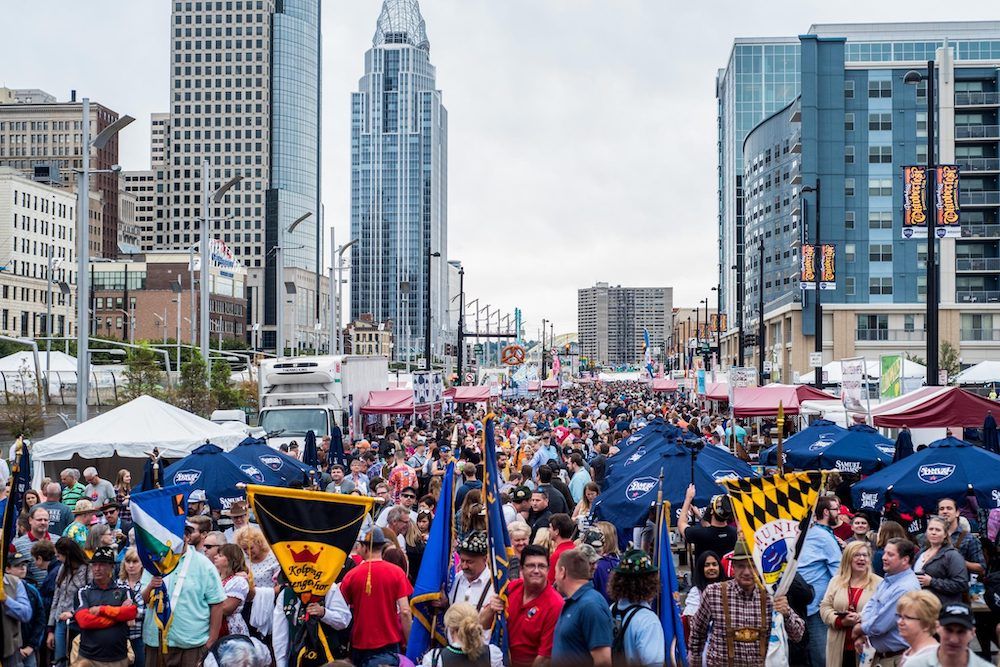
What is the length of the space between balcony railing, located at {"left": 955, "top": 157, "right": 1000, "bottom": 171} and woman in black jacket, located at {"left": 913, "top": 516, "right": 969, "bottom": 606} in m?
75.3

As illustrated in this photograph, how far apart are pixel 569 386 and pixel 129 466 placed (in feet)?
277

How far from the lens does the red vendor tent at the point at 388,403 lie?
32.1 metres

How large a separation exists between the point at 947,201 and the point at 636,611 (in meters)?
19.8

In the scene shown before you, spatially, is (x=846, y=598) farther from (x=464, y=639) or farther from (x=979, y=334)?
(x=979, y=334)

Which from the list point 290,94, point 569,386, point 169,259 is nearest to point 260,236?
point 290,94

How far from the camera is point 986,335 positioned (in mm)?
76250

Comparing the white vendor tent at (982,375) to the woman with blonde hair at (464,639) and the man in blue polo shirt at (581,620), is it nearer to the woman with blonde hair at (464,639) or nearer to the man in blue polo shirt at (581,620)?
the man in blue polo shirt at (581,620)

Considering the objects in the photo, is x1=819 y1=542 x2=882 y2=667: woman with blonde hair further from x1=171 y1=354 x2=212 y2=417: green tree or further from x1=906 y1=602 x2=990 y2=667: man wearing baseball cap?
x1=171 y1=354 x2=212 y2=417: green tree

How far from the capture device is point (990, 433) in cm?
1800

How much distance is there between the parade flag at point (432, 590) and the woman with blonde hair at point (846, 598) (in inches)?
111

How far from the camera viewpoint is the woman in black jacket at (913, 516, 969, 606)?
8.72m

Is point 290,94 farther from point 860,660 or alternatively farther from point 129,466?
point 860,660

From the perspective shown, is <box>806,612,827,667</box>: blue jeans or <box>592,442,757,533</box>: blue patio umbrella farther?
<box>592,442,757,533</box>: blue patio umbrella

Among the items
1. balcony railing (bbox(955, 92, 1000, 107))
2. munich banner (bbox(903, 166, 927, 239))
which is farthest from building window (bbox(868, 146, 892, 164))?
munich banner (bbox(903, 166, 927, 239))
